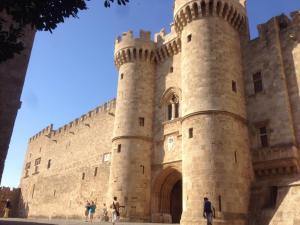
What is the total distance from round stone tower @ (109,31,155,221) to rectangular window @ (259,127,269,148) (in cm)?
635

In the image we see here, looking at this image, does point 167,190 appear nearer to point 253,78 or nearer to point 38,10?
point 253,78

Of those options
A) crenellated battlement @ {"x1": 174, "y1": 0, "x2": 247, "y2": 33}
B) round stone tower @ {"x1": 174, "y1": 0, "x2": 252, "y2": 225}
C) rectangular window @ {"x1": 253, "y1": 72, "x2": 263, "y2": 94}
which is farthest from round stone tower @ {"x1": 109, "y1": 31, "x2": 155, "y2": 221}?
rectangular window @ {"x1": 253, "y1": 72, "x2": 263, "y2": 94}

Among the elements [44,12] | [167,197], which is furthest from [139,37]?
[44,12]

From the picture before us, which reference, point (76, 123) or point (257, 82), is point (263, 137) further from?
point (76, 123)

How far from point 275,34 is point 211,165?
7585 millimetres

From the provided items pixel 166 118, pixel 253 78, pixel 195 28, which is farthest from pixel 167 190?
pixel 195 28

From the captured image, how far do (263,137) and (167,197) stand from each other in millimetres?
6279

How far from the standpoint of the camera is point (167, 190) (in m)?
17.1

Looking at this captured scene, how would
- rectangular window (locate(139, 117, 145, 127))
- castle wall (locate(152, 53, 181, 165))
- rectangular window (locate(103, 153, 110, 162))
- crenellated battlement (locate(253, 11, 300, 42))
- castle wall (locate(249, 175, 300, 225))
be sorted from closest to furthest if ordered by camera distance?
castle wall (locate(249, 175, 300, 225)) → crenellated battlement (locate(253, 11, 300, 42)) → castle wall (locate(152, 53, 181, 165)) → rectangular window (locate(139, 117, 145, 127)) → rectangular window (locate(103, 153, 110, 162))

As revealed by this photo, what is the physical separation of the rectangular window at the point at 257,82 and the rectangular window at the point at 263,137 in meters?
2.05

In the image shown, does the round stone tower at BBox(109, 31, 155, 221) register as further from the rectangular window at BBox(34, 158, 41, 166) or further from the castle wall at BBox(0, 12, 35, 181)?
the rectangular window at BBox(34, 158, 41, 166)

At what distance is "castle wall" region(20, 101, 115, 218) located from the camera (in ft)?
74.4

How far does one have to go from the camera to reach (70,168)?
2623 centimetres

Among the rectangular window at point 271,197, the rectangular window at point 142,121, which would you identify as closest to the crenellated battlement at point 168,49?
the rectangular window at point 142,121
